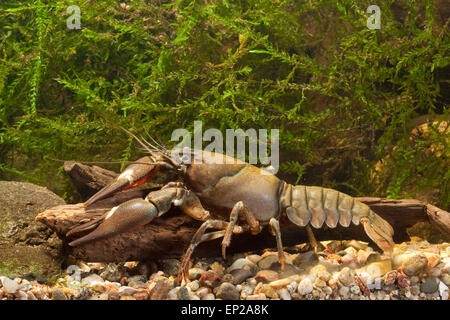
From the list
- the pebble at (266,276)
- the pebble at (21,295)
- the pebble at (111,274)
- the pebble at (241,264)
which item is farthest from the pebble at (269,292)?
the pebble at (21,295)

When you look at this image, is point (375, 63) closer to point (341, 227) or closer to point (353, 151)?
point (353, 151)

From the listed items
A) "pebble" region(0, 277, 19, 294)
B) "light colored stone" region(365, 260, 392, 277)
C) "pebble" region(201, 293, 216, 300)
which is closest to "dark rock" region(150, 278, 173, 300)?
"pebble" region(201, 293, 216, 300)

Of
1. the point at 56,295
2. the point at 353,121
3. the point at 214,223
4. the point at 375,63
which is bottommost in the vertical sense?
the point at 56,295

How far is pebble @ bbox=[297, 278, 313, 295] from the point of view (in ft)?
9.26

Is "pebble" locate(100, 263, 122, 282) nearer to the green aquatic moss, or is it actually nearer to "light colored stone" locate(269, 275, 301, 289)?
"light colored stone" locate(269, 275, 301, 289)

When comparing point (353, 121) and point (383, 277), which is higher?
point (353, 121)

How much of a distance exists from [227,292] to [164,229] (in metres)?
0.76

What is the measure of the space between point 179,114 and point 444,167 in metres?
2.59

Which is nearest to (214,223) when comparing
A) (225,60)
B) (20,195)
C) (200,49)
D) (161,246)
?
(161,246)

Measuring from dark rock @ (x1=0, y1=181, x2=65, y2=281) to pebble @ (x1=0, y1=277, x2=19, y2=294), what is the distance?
0.24 meters

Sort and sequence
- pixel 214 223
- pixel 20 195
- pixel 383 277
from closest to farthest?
1. pixel 383 277
2. pixel 214 223
3. pixel 20 195

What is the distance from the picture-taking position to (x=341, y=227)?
3.70 m

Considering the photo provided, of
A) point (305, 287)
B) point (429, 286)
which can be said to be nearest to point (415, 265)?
point (429, 286)

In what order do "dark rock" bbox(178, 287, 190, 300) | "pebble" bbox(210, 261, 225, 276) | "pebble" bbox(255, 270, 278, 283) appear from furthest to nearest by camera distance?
"pebble" bbox(210, 261, 225, 276)
"pebble" bbox(255, 270, 278, 283)
"dark rock" bbox(178, 287, 190, 300)
